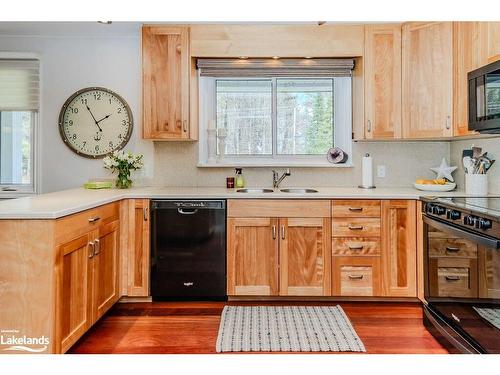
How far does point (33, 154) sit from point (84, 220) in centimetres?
177

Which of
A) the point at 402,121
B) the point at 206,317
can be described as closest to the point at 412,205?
the point at 402,121

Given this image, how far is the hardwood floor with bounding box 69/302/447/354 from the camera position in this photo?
7.49ft

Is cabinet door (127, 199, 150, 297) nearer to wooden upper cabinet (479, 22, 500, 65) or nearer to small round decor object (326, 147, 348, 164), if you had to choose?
small round decor object (326, 147, 348, 164)

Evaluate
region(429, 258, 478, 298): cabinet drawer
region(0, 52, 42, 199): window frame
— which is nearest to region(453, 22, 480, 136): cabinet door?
region(429, 258, 478, 298): cabinet drawer

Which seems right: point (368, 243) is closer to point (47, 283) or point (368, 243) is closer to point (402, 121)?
point (402, 121)

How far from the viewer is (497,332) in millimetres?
1680

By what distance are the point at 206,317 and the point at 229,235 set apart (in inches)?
23.9

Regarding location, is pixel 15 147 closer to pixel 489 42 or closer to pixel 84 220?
pixel 84 220

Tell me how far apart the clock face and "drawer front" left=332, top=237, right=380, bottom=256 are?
2.04 metres

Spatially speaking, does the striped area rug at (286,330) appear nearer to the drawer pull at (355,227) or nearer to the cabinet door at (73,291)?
the drawer pull at (355,227)

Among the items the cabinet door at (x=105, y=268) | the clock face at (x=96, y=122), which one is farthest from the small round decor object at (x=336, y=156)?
the cabinet door at (x=105, y=268)

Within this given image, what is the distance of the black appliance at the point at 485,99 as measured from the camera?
6.91 ft

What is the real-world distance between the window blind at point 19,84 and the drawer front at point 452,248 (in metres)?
3.40

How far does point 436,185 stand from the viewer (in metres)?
3.15
